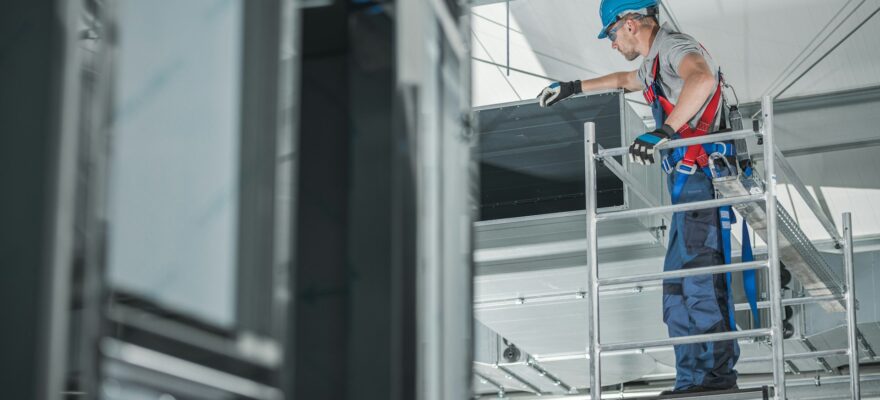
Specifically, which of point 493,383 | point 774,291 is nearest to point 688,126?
point 774,291

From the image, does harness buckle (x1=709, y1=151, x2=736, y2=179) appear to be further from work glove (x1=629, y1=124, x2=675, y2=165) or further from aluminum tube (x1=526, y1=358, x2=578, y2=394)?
aluminum tube (x1=526, y1=358, x2=578, y2=394)

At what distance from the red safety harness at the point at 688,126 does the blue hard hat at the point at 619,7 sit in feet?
0.90

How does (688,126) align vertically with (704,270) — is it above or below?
above

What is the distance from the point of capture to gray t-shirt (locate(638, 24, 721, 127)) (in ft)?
18.9

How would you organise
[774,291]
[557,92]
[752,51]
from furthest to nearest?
1. [752,51]
2. [557,92]
3. [774,291]


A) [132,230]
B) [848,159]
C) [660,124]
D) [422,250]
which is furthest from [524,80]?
[132,230]

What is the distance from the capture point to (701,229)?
5688mm

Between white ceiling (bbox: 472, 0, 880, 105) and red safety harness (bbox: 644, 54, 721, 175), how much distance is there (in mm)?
2943

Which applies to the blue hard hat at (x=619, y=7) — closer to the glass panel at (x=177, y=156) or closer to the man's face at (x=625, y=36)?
the man's face at (x=625, y=36)

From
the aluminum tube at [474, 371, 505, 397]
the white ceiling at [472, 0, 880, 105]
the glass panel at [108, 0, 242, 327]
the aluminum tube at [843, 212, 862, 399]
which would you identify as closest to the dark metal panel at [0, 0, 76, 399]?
the glass panel at [108, 0, 242, 327]

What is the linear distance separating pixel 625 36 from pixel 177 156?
4.68m

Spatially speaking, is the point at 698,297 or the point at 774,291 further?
the point at 698,297

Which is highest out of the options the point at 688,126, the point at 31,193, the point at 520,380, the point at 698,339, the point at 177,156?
the point at 688,126

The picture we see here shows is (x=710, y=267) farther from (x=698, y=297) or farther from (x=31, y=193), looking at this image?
(x=31, y=193)
